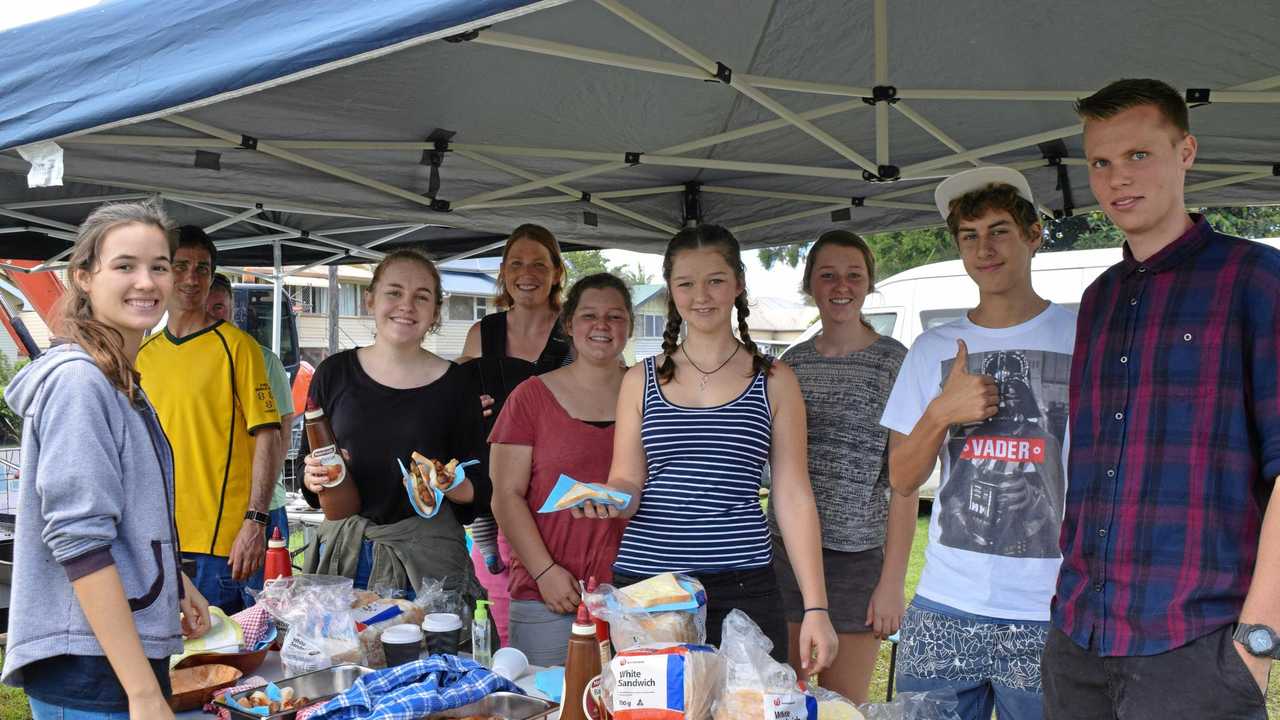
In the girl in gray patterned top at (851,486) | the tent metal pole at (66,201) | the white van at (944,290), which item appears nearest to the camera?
the girl in gray patterned top at (851,486)

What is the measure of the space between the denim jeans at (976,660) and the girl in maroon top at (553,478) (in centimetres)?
94

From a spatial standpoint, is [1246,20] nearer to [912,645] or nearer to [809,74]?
[809,74]

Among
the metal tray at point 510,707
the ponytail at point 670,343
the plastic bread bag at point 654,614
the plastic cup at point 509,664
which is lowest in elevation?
the plastic cup at point 509,664

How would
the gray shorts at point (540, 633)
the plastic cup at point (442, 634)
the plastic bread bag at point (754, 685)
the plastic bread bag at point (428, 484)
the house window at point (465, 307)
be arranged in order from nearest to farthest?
the plastic bread bag at point (754, 685) < the plastic cup at point (442, 634) < the plastic bread bag at point (428, 484) < the gray shorts at point (540, 633) < the house window at point (465, 307)

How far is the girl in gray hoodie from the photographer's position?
63.4 inches

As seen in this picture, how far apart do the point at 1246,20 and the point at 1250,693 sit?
189cm

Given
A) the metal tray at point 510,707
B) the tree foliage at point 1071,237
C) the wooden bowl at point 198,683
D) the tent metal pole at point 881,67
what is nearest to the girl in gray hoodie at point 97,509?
the wooden bowl at point 198,683

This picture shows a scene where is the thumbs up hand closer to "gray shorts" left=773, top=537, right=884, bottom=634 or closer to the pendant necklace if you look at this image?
the pendant necklace

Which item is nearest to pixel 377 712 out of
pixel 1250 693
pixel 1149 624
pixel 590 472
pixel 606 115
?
pixel 590 472

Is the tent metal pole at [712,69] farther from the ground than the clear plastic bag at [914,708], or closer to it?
farther from the ground

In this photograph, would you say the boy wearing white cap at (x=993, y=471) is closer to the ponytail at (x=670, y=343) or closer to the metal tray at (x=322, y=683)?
the ponytail at (x=670, y=343)

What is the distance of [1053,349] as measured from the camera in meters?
2.09

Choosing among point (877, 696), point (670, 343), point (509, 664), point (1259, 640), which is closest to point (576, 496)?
point (509, 664)

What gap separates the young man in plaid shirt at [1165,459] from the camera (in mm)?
1485
